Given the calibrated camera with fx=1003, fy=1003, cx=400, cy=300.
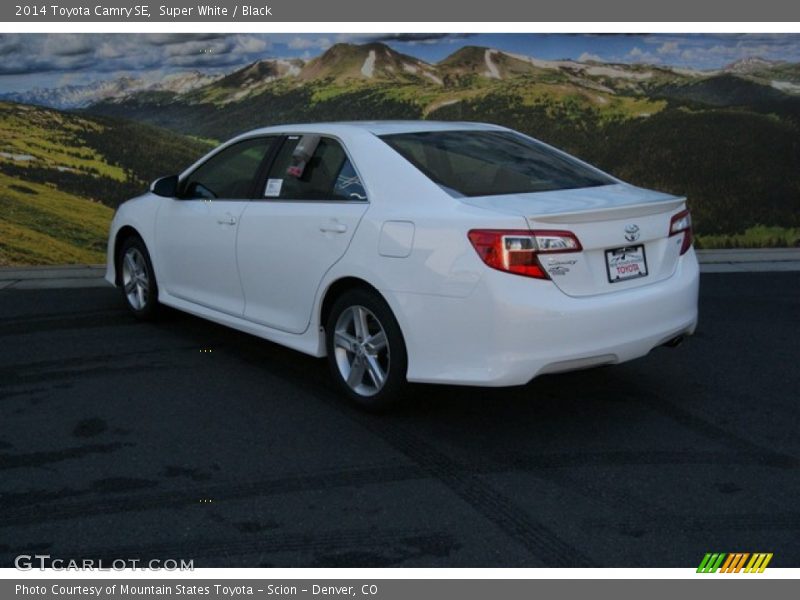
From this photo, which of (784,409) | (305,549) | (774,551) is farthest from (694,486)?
(305,549)

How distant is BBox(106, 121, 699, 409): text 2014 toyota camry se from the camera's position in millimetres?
4617

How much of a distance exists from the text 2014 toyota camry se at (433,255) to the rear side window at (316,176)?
0.04ft

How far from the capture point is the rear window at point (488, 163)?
5.22 m

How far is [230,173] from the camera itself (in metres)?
6.50

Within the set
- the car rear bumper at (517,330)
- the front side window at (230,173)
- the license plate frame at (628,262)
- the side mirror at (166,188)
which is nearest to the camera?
the car rear bumper at (517,330)

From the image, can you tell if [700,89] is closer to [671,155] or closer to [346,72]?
[671,155]

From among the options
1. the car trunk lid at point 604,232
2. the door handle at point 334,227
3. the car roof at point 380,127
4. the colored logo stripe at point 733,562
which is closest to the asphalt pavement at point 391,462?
the colored logo stripe at point 733,562

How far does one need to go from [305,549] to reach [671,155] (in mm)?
9122

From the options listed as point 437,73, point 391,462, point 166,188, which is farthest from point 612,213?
point 437,73

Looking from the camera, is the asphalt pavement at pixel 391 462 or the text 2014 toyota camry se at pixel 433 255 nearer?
the asphalt pavement at pixel 391 462
